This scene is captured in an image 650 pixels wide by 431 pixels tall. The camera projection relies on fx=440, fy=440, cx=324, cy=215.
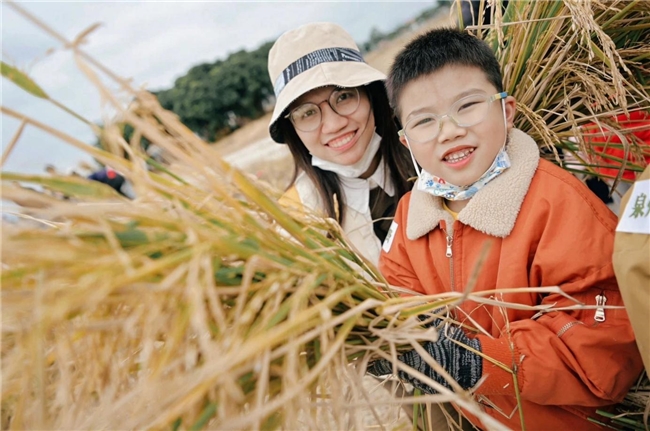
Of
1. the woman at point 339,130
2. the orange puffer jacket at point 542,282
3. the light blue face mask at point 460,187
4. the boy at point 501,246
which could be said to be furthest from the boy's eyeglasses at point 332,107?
the orange puffer jacket at point 542,282

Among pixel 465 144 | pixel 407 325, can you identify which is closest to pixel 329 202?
pixel 465 144

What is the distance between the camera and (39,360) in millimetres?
522

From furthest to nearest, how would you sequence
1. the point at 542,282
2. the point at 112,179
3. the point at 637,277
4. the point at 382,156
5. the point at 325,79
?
the point at 112,179
the point at 382,156
the point at 325,79
the point at 542,282
the point at 637,277

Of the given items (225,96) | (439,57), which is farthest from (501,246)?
(225,96)

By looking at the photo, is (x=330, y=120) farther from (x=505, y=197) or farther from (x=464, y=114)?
(x=505, y=197)

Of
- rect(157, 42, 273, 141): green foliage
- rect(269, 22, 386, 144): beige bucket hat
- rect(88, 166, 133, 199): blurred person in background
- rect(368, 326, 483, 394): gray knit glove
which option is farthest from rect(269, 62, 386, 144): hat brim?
rect(157, 42, 273, 141): green foliage

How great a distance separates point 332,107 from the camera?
183 centimetres

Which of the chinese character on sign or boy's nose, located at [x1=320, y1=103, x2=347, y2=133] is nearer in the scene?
the chinese character on sign

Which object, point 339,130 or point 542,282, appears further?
point 339,130

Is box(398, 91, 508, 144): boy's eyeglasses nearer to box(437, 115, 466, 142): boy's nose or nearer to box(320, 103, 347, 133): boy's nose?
box(437, 115, 466, 142): boy's nose

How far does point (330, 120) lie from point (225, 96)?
34.0 metres

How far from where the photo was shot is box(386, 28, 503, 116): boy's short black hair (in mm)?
1251

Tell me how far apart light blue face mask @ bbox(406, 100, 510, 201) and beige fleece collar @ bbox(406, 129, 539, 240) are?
0.7 inches

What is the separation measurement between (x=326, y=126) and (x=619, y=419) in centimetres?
136
